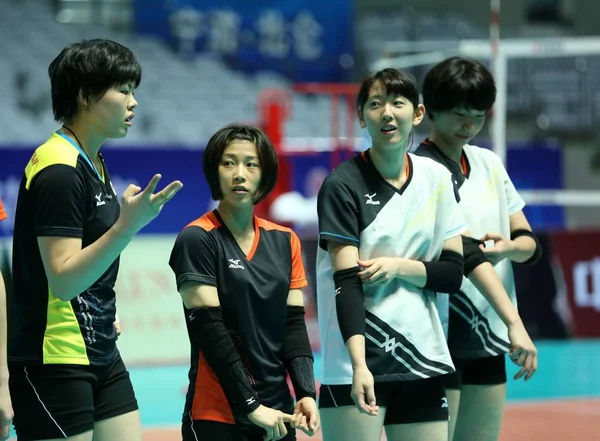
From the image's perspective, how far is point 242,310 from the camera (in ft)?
10.5

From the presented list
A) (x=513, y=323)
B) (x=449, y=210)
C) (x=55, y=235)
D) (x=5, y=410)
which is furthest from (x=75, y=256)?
(x=513, y=323)

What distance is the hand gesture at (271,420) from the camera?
10.1ft

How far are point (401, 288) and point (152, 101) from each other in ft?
48.6

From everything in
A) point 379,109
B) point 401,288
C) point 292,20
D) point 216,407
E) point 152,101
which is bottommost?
point 216,407

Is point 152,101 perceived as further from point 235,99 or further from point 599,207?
point 599,207

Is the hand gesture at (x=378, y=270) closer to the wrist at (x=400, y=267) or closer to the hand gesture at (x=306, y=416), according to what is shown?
the wrist at (x=400, y=267)

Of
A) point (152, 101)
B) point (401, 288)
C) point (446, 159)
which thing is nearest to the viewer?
point (401, 288)

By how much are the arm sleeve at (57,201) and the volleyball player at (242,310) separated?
348mm

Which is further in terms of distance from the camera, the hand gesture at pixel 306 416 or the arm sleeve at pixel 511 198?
the arm sleeve at pixel 511 198

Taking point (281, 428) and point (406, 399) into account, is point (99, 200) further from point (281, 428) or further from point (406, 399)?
point (406, 399)

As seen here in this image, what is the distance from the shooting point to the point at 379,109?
11.8ft

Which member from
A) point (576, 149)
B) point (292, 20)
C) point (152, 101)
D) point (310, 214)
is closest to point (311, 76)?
point (292, 20)

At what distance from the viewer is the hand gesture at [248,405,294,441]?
121 inches

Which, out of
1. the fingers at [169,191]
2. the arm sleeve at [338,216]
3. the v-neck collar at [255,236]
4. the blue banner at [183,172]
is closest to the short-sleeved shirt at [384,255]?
the arm sleeve at [338,216]
